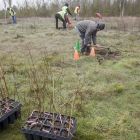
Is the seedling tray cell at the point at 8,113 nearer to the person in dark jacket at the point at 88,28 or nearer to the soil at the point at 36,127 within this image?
the soil at the point at 36,127

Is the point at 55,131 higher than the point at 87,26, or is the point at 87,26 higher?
the point at 87,26

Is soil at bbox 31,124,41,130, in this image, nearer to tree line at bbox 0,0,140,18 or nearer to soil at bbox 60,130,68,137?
soil at bbox 60,130,68,137

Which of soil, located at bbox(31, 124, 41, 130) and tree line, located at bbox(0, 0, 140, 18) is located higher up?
tree line, located at bbox(0, 0, 140, 18)

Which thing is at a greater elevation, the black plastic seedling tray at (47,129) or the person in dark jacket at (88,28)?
the person in dark jacket at (88,28)

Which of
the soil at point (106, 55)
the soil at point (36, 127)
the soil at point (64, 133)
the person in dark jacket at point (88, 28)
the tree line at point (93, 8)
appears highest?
the tree line at point (93, 8)

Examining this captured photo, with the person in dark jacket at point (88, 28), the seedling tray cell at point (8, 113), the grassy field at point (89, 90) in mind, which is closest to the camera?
the seedling tray cell at point (8, 113)

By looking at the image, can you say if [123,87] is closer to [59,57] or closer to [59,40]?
[59,57]

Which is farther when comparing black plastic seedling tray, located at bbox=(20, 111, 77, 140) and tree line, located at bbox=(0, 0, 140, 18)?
tree line, located at bbox=(0, 0, 140, 18)

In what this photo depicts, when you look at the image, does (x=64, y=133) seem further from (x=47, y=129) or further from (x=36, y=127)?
(x=36, y=127)

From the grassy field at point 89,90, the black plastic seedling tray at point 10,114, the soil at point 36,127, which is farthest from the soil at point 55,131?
the black plastic seedling tray at point 10,114

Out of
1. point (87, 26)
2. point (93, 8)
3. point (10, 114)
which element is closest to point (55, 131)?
point (10, 114)

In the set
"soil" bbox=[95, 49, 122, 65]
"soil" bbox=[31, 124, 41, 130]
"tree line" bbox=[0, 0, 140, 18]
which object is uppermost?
"tree line" bbox=[0, 0, 140, 18]

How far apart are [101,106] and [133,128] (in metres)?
0.63

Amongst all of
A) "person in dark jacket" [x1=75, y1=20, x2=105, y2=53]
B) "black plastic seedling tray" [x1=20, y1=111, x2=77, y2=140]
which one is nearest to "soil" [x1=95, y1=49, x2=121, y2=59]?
"person in dark jacket" [x1=75, y1=20, x2=105, y2=53]
